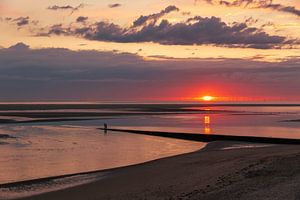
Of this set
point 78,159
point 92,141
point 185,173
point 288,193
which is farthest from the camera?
point 92,141

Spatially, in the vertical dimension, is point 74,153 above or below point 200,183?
below

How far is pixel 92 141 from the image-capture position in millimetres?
44906

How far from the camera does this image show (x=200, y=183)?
2005 cm

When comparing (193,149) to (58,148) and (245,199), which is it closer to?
(58,148)

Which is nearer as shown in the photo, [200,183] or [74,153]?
[200,183]

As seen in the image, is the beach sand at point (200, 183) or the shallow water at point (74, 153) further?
the shallow water at point (74, 153)

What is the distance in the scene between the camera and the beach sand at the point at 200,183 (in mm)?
16266

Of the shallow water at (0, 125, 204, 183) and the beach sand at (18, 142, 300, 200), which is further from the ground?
the beach sand at (18, 142, 300, 200)

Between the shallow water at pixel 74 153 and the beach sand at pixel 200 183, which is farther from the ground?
the beach sand at pixel 200 183

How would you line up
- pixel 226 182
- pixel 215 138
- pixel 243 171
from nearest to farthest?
pixel 226 182 < pixel 243 171 < pixel 215 138

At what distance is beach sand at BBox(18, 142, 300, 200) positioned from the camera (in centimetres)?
1627

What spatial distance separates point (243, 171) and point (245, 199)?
5849 millimetres

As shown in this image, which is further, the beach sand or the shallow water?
the shallow water

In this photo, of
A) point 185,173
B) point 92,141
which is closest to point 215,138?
point 92,141
